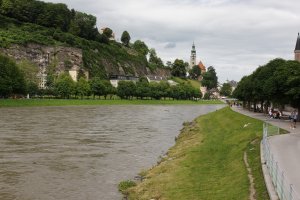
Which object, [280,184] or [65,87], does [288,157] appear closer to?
[280,184]

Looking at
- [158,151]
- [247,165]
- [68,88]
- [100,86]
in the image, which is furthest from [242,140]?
[100,86]

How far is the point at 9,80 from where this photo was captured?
107 meters

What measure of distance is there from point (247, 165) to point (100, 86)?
428 ft

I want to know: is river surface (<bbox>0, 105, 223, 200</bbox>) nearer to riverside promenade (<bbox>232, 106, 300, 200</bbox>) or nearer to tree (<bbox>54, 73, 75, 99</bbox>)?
riverside promenade (<bbox>232, 106, 300, 200</bbox>)

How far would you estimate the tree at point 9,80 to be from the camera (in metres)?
105

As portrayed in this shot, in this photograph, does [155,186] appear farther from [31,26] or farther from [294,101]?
[31,26]

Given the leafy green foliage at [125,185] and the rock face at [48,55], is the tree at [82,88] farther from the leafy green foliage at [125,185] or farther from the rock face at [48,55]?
the leafy green foliage at [125,185]

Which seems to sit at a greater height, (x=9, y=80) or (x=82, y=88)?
(x=9, y=80)

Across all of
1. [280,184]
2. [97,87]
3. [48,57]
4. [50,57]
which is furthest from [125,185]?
[50,57]

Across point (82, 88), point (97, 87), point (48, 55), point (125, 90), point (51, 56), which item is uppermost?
point (48, 55)

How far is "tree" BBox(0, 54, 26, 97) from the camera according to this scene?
10462 cm

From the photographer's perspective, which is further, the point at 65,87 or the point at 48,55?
the point at 48,55

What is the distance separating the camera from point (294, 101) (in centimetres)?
5328

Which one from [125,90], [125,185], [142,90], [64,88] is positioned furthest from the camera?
[142,90]
